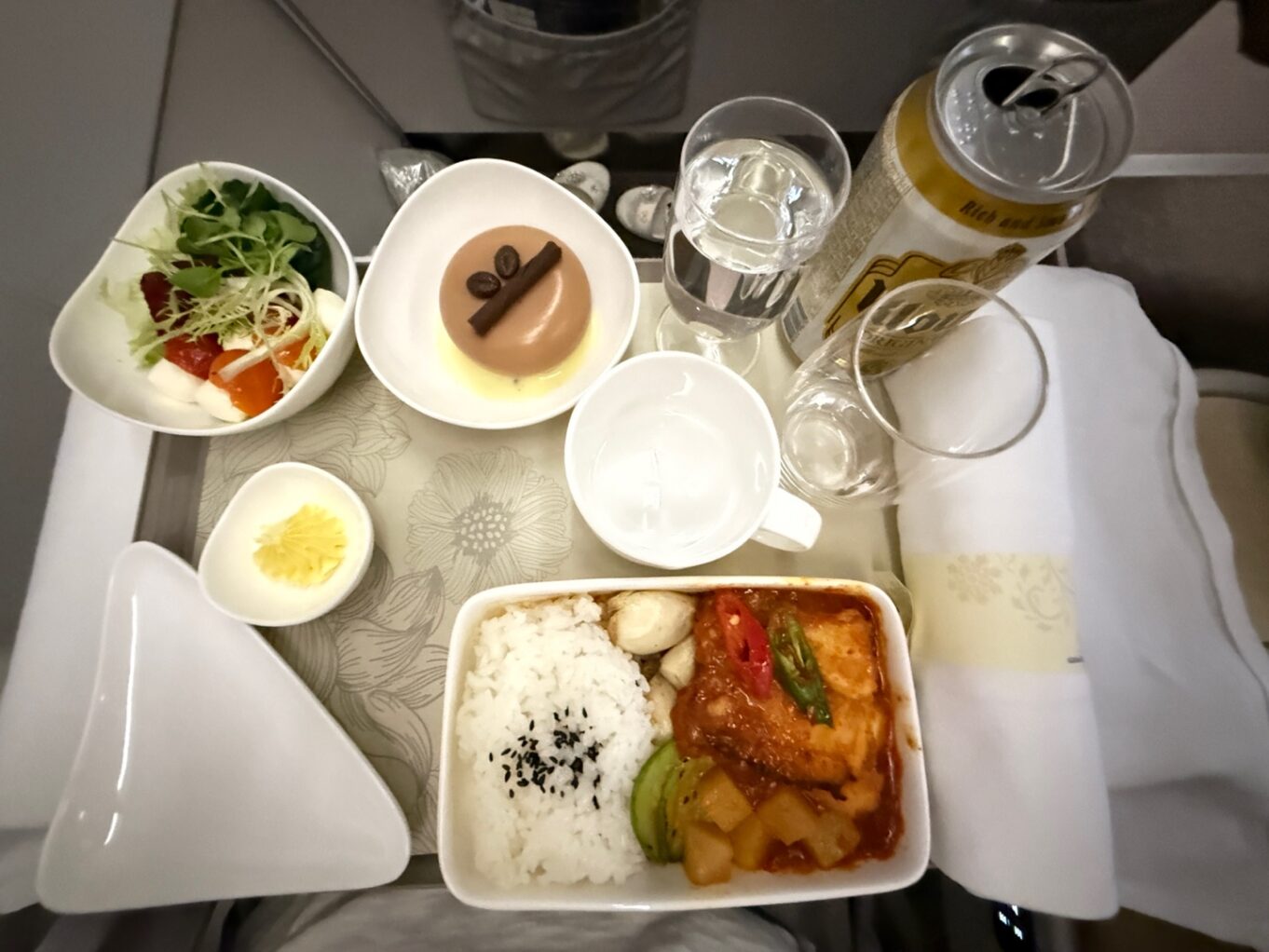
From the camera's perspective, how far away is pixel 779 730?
671 mm

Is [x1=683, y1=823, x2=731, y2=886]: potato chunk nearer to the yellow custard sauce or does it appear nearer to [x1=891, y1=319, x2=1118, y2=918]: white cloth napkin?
[x1=891, y1=319, x2=1118, y2=918]: white cloth napkin

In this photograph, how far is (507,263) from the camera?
0.77 m

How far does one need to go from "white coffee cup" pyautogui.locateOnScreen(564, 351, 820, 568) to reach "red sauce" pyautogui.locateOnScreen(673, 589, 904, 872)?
0.25 feet

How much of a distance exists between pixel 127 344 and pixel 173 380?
8 centimetres

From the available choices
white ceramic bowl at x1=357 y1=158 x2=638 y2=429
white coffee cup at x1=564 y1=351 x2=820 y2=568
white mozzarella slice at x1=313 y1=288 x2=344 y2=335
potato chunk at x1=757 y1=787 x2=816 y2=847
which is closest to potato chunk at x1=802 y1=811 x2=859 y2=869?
potato chunk at x1=757 y1=787 x2=816 y2=847

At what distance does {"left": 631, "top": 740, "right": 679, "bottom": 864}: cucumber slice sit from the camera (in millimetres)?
642

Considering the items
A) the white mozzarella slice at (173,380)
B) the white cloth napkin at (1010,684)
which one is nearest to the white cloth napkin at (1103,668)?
the white cloth napkin at (1010,684)

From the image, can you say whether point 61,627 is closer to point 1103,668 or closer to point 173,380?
point 173,380

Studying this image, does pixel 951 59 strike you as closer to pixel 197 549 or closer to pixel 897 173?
pixel 897 173

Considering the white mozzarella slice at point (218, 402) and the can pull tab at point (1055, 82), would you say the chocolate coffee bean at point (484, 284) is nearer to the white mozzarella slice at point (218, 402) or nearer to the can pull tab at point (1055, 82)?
the white mozzarella slice at point (218, 402)

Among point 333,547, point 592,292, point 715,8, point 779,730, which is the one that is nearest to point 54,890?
point 333,547

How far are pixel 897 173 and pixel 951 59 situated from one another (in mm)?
83

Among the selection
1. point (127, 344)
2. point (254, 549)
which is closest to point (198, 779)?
point (254, 549)

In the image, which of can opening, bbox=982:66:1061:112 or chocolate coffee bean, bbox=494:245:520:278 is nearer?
can opening, bbox=982:66:1061:112
